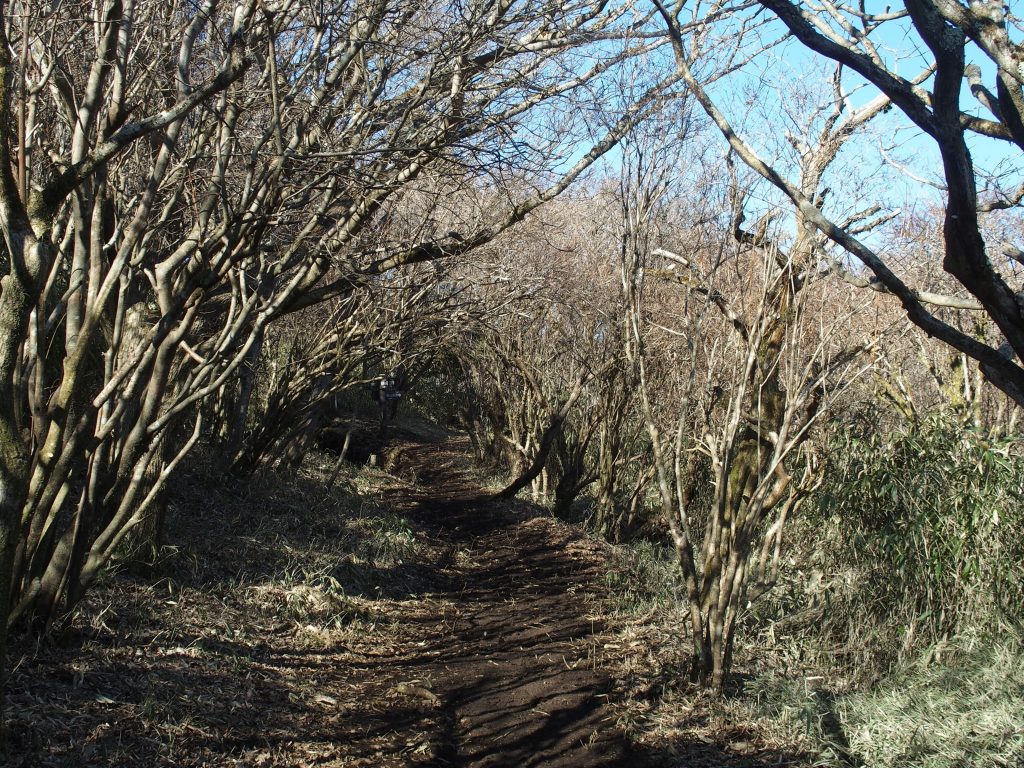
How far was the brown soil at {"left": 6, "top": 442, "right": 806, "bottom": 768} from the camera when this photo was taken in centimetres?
411

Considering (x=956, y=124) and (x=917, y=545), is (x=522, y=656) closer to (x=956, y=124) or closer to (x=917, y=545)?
(x=917, y=545)

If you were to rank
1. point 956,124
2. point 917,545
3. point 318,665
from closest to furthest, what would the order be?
point 956,124
point 318,665
point 917,545

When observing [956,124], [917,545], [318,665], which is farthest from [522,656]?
[956,124]

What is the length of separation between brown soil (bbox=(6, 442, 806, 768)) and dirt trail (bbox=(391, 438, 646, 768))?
0.06 ft

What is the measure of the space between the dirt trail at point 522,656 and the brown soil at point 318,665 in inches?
0.8

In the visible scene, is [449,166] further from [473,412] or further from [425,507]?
[473,412]

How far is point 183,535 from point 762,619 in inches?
191

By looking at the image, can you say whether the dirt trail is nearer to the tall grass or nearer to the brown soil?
the brown soil

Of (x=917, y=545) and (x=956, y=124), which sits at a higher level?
(x=956, y=124)

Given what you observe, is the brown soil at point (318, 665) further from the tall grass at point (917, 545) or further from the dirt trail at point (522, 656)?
the tall grass at point (917, 545)

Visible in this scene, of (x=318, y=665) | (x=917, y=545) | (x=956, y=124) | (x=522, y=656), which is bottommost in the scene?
(x=318, y=665)

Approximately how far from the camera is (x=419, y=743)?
15.0 feet

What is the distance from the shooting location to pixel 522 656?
624cm

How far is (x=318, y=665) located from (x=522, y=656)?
4.82 feet
